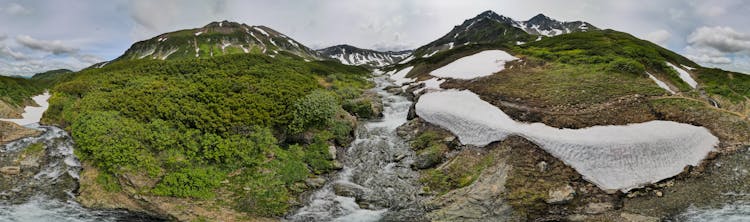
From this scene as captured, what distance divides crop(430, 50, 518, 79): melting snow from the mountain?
90693 millimetres

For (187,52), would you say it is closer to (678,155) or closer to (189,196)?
(189,196)

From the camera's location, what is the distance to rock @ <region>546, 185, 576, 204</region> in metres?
14.9

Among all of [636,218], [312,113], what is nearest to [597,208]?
[636,218]

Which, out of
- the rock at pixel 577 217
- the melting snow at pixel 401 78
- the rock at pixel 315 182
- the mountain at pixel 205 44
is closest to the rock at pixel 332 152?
the rock at pixel 315 182

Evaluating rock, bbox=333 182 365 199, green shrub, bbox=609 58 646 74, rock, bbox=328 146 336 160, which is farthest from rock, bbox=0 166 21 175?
green shrub, bbox=609 58 646 74

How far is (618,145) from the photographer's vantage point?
17234 millimetres

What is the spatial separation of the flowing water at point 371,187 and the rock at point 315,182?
29cm

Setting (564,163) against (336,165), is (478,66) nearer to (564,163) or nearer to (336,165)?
(564,163)

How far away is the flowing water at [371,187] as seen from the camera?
51.4 feet

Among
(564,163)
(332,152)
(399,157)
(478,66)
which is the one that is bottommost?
(399,157)

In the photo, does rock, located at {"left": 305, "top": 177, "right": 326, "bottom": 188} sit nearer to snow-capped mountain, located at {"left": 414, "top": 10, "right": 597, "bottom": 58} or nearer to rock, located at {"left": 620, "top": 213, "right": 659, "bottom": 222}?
rock, located at {"left": 620, "top": 213, "right": 659, "bottom": 222}

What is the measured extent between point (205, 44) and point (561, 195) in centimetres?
13904

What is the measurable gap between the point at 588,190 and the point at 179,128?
22716 millimetres

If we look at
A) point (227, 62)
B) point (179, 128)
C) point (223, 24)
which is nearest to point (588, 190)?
point (179, 128)
